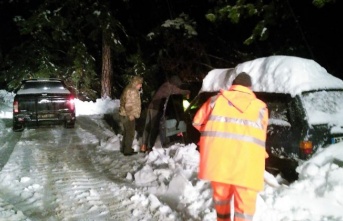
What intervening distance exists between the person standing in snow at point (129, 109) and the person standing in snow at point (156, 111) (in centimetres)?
48

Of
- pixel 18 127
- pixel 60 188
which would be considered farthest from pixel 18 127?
pixel 60 188

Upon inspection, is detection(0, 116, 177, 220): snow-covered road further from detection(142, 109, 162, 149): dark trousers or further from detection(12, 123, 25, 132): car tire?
detection(12, 123, 25, 132): car tire

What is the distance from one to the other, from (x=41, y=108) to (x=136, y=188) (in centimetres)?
700

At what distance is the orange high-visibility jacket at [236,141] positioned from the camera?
370 cm

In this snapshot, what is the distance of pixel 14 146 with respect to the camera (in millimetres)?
10281

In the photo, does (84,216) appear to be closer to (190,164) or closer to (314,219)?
(190,164)

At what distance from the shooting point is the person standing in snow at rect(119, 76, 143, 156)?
8.94 m

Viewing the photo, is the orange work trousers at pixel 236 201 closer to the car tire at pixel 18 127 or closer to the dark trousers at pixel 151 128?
the dark trousers at pixel 151 128

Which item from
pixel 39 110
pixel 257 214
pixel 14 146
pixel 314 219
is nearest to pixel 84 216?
pixel 257 214

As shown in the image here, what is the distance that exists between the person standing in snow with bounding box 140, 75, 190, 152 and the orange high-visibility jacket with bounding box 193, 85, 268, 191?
18.6 feet

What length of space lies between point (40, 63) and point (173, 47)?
38.0 ft

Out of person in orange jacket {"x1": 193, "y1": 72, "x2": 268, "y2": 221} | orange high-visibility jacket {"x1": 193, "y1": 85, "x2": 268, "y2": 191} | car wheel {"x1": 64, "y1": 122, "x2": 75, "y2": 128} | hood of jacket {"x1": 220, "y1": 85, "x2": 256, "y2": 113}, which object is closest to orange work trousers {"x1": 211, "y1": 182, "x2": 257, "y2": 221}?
person in orange jacket {"x1": 193, "y1": 72, "x2": 268, "y2": 221}

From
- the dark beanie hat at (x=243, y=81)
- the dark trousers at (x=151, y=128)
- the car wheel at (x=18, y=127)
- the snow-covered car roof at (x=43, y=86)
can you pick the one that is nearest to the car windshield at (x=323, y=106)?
the dark beanie hat at (x=243, y=81)

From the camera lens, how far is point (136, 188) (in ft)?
21.3
